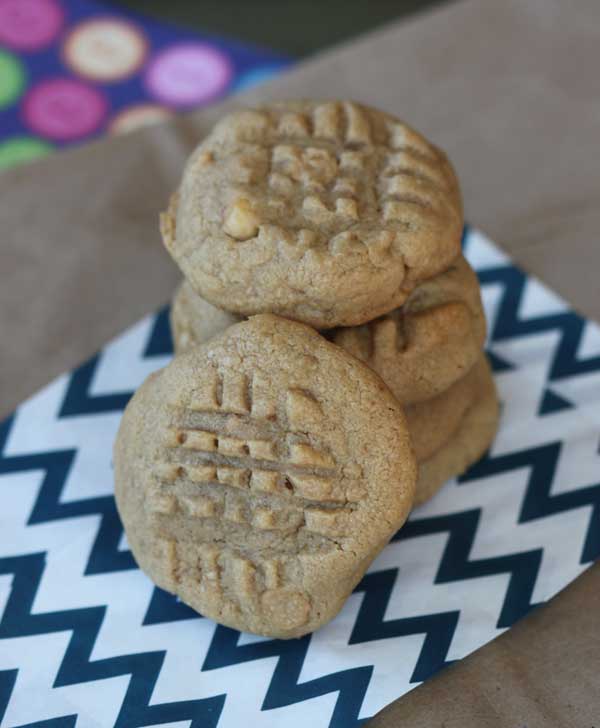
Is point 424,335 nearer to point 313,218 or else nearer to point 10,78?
point 313,218

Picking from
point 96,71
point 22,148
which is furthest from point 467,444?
point 96,71

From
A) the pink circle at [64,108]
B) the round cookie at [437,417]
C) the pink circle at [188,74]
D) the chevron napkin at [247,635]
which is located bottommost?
the chevron napkin at [247,635]

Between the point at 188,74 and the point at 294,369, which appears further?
the point at 188,74

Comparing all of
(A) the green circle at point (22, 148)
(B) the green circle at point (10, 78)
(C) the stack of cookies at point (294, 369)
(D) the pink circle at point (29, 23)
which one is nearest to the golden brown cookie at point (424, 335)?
(C) the stack of cookies at point (294, 369)

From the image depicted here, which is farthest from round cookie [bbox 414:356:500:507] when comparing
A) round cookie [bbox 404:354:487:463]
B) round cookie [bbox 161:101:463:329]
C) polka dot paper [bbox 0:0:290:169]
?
polka dot paper [bbox 0:0:290:169]

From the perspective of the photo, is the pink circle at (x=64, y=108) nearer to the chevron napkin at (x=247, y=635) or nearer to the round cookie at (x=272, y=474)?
the chevron napkin at (x=247, y=635)

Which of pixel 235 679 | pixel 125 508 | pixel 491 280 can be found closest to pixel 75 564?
pixel 125 508
